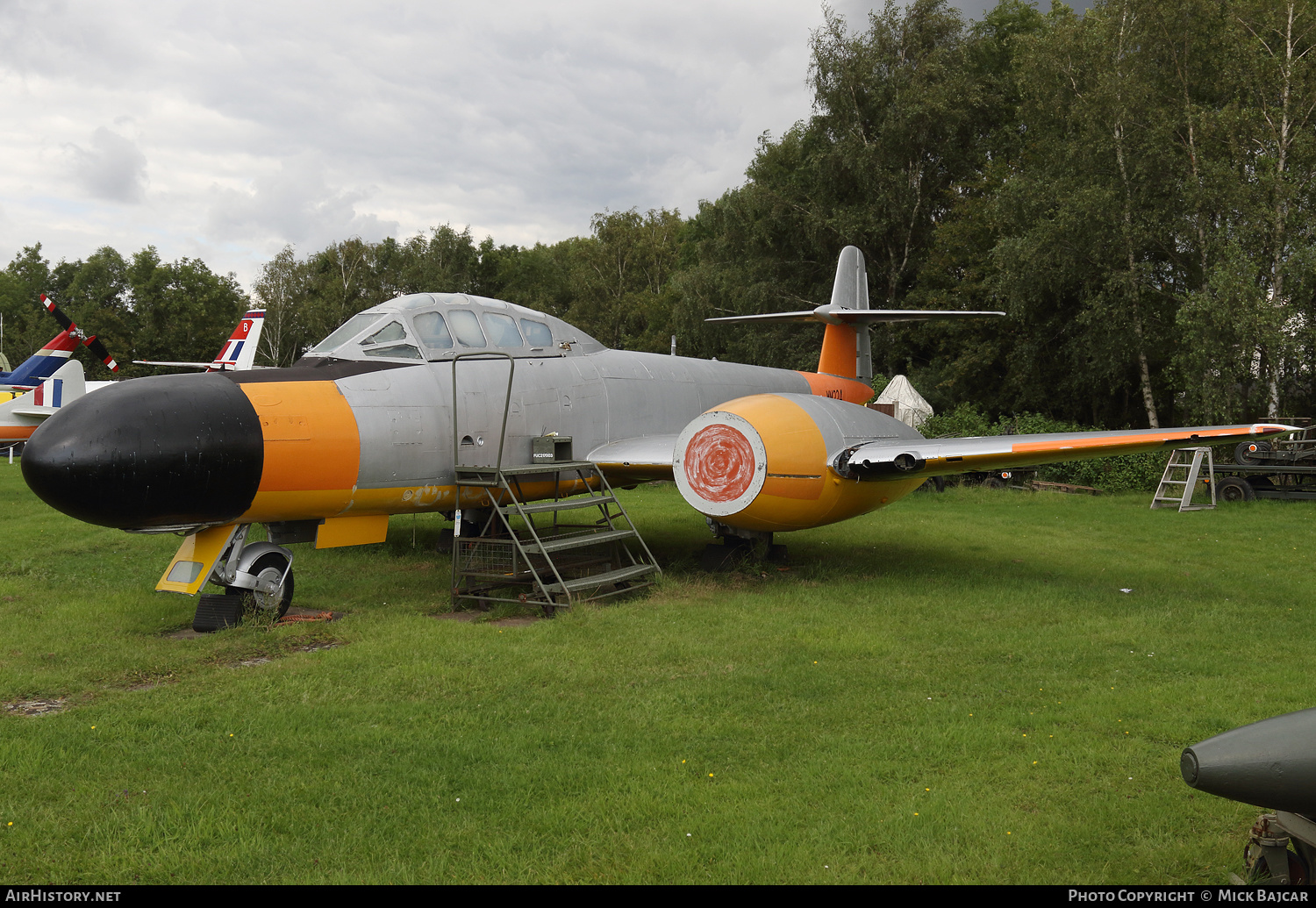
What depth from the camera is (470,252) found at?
4997cm

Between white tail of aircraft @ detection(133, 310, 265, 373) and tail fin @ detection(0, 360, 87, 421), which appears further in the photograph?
white tail of aircraft @ detection(133, 310, 265, 373)

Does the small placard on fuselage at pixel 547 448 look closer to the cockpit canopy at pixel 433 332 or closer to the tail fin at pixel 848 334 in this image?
the cockpit canopy at pixel 433 332

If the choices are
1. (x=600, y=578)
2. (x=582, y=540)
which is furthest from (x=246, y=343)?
(x=600, y=578)

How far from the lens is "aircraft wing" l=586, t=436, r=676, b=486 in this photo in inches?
334

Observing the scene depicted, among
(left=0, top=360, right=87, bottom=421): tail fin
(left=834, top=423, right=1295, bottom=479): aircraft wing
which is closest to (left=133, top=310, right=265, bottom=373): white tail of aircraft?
(left=0, top=360, right=87, bottom=421): tail fin

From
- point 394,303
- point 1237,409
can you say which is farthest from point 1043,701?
point 1237,409

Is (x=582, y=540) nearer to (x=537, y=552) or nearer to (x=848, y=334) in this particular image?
(x=537, y=552)

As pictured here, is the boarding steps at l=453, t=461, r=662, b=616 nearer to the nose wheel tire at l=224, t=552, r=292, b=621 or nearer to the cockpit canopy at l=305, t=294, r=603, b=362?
the cockpit canopy at l=305, t=294, r=603, b=362

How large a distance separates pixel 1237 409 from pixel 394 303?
18845 millimetres

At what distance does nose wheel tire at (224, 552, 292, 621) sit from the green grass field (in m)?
0.33

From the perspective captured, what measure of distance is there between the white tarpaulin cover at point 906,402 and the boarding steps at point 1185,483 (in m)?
6.35

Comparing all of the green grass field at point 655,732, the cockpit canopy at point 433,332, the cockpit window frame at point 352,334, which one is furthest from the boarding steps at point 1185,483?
the cockpit window frame at point 352,334

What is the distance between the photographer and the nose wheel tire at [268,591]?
662cm

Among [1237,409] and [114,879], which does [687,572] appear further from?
[1237,409]
